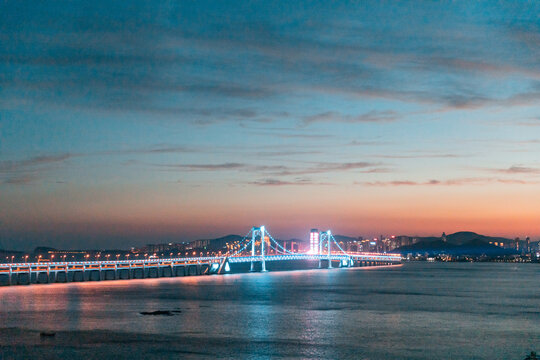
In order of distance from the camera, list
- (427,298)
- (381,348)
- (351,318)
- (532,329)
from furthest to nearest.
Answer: (427,298) → (351,318) → (532,329) → (381,348)

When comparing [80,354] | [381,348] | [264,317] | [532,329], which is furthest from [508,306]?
[80,354]

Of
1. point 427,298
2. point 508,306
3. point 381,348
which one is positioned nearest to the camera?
point 381,348

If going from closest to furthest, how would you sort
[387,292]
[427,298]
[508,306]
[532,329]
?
[532,329]
[508,306]
[427,298]
[387,292]

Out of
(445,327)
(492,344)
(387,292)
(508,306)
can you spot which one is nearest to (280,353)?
(492,344)

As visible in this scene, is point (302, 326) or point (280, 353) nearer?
point (280, 353)

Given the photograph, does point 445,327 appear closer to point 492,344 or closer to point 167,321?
point 492,344

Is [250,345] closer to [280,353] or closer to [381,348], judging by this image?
[280,353]
